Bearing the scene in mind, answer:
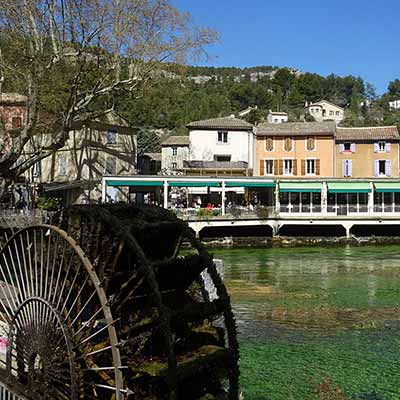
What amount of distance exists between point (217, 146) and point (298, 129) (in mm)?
6497

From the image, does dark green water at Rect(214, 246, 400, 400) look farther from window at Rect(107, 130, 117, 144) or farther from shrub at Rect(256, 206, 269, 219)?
window at Rect(107, 130, 117, 144)

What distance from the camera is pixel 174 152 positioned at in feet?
192

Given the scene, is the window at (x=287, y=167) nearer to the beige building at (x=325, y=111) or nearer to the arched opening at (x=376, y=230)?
the arched opening at (x=376, y=230)

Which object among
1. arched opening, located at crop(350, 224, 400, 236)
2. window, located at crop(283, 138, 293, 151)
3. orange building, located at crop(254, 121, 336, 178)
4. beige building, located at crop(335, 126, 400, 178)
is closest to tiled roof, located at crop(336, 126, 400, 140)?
beige building, located at crop(335, 126, 400, 178)

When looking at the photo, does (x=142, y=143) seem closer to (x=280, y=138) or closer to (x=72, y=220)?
(x=280, y=138)

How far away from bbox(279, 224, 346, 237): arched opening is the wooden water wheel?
2852cm

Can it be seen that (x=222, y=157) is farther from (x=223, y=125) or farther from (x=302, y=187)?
(x=302, y=187)

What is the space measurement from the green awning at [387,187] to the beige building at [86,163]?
16.6 meters

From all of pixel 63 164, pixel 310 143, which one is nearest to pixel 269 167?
pixel 310 143

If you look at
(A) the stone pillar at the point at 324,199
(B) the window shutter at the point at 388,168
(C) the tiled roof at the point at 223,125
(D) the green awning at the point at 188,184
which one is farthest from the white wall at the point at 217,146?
(B) the window shutter at the point at 388,168

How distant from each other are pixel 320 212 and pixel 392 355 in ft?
80.0

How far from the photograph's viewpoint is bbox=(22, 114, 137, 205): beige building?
3616 cm

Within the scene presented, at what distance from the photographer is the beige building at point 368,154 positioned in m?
44.8

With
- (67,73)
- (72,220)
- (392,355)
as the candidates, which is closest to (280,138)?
(67,73)
